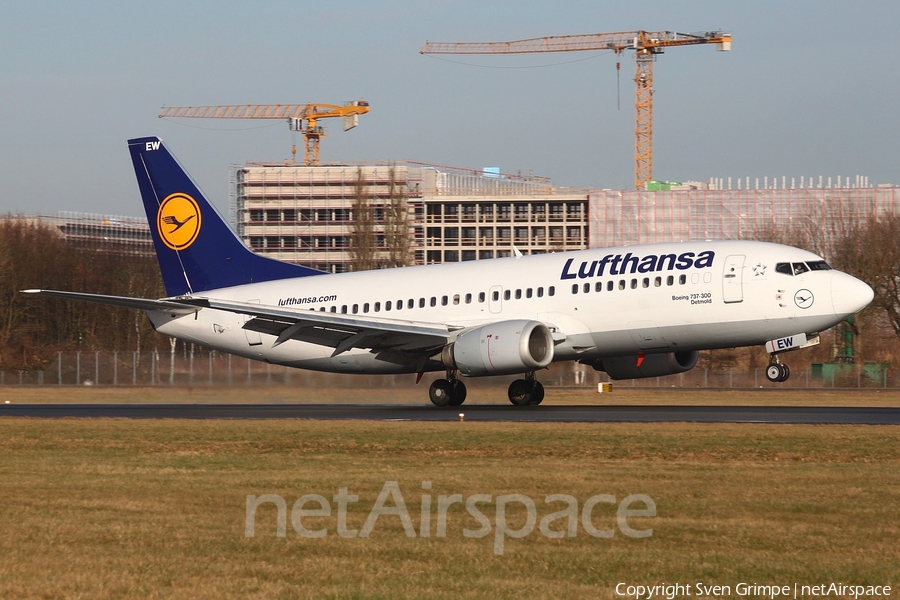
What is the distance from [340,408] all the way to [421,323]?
3461 millimetres

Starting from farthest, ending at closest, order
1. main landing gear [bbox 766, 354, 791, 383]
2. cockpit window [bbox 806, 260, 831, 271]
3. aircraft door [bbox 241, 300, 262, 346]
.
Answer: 1. aircraft door [bbox 241, 300, 262, 346]
2. cockpit window [bbox 806, 260, 831, 271]
3. main landing gear [bbox 766, 354, 791, 383]

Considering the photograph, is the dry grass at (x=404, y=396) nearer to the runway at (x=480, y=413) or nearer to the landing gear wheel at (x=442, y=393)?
the runway at (x=480, y=413)

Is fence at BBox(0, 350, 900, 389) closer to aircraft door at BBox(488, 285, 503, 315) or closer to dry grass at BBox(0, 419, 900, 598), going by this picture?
aircraft door at BBox(488, 285, 503, 315)

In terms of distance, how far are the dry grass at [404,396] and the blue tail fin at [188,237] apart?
3747 millimetres

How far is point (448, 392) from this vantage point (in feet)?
112

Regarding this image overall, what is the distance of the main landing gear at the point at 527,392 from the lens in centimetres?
3416

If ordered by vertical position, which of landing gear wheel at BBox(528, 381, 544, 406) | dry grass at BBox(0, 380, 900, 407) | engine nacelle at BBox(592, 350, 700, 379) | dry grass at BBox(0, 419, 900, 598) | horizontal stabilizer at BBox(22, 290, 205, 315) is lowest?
dry grass at BBox(0, 380, 900, 407)

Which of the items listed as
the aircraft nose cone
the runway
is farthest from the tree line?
the aircraft nose cone

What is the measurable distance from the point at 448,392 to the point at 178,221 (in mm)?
11678

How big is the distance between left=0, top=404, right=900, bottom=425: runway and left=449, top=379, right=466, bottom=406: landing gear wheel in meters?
0.28

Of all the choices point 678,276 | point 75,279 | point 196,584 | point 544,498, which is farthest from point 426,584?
point 75,279

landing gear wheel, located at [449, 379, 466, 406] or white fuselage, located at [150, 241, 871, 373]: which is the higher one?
white fuselage, located at [150, 241, 871, 373]

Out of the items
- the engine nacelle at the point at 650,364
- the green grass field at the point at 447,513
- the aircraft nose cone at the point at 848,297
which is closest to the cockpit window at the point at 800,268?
the aircraft nose cone at the point at 848,297

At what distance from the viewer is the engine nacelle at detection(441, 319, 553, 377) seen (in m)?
30.6
